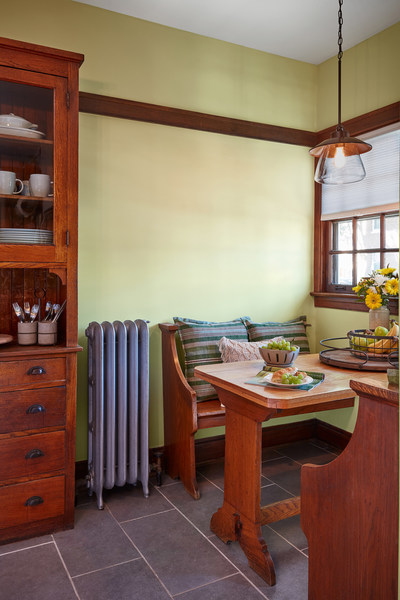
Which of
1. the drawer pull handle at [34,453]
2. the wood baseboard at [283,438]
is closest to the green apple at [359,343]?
the wood baseboard at [283,438]

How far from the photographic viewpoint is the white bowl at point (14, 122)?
245cm

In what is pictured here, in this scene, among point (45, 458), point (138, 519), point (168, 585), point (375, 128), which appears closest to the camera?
point (168, 585)

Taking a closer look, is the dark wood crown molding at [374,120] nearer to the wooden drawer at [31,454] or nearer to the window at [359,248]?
the window at [359,248]

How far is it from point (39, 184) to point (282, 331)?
205cm

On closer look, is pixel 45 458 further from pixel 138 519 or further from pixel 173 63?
pixel 173 63

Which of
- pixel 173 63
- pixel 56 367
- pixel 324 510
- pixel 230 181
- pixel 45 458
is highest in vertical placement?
pixel 173 63

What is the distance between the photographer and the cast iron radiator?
278 cm

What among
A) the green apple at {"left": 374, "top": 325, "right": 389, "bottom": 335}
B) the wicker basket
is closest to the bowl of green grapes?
the wicker basket

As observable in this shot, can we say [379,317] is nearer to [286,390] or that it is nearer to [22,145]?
[286,390]

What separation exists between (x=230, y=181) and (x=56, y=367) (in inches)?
76.0

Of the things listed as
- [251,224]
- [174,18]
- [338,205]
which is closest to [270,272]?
[251,224]

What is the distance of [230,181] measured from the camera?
3594 millimetres

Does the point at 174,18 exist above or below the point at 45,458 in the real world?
above

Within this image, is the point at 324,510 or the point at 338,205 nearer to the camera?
the point at 324,510
